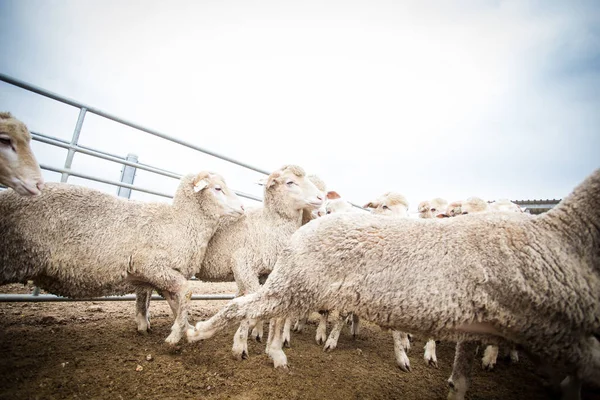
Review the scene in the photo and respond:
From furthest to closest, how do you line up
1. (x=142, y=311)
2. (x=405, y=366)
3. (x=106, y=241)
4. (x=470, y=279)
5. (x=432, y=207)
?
(x=432, y=207) → (x=142, y=311) → (x=405, y=366) → (x=106, y=241) → (x=470, y=279)

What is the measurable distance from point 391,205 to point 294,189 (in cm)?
A: 201

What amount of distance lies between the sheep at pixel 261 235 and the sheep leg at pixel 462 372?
5.61 ft

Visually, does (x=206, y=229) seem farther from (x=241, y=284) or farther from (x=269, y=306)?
(x=269, y=306)

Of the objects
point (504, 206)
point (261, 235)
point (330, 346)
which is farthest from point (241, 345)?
point (504, 206)

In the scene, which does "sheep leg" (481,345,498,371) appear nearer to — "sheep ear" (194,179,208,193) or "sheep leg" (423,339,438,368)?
"sheep leg" (423,339,438,368)

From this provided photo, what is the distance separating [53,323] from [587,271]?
436 cm

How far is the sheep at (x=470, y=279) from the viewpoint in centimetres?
157

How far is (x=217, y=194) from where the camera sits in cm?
308

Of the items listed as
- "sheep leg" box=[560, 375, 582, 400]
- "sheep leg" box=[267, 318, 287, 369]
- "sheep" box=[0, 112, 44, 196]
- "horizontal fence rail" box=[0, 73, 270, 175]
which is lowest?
"sheep leg" box=[267, 318, 287, 369]

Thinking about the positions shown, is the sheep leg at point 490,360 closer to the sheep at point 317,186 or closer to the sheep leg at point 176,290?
the sheep at point 317,186

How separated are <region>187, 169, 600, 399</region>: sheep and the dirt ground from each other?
474 mm

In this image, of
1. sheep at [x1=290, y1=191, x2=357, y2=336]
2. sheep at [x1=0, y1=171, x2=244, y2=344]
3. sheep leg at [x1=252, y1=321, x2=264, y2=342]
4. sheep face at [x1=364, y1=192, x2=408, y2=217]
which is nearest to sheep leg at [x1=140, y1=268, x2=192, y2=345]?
sheep at [x1=0, y1=171, x2=244, y2=344]

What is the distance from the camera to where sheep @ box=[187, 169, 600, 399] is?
157 cm

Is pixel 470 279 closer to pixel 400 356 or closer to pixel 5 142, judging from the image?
pixel 400 356
